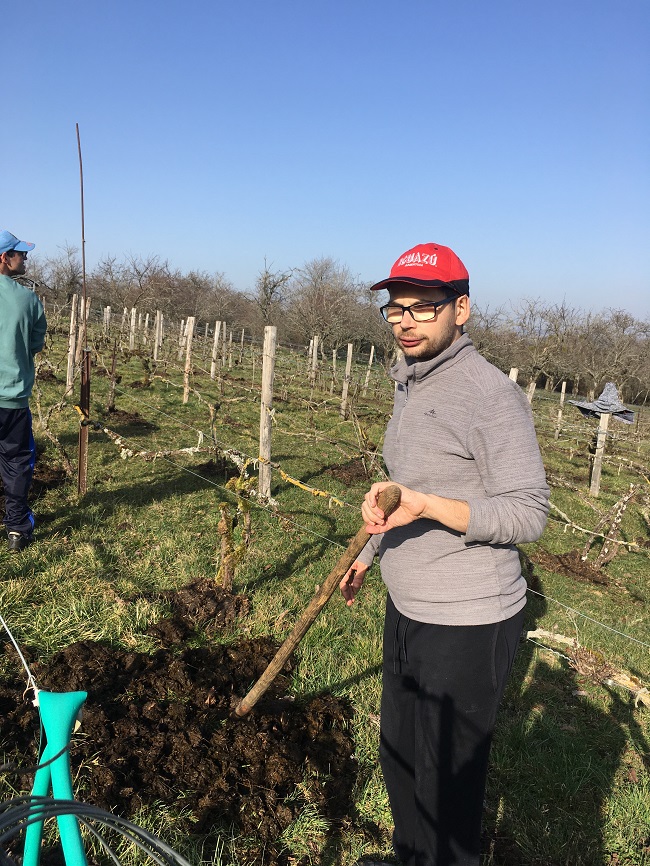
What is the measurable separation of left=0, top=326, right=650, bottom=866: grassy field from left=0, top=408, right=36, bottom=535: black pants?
0.27 meters

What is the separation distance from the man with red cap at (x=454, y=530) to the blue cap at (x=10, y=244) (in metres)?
3.08

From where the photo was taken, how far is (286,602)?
12.3 ft

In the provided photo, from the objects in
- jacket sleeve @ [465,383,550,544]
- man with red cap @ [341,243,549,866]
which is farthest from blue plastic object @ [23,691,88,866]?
jacket sleeve @ [465,383,550,544]

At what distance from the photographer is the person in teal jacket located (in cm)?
367

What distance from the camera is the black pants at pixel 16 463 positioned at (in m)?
3.80

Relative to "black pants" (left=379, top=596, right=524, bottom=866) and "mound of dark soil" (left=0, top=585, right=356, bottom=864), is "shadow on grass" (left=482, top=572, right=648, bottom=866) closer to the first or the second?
"mound of dark soil" (left=0, top=585, right=356, bottom=864)

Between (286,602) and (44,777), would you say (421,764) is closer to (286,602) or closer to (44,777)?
(44,777)

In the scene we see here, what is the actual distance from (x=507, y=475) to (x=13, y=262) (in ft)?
11.7

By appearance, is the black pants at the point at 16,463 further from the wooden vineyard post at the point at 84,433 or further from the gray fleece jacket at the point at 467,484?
the gray fleece jacket at the point at 467,484

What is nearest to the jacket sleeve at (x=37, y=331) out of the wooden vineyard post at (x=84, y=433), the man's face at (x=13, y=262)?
the man's face at (x=13, y=262)

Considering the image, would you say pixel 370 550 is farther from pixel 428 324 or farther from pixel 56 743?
pixel 56 743

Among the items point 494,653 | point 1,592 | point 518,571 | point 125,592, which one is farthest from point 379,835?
point 1,592

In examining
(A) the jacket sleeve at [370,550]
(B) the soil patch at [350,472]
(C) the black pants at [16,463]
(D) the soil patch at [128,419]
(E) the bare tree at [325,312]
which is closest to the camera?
(A) the jacket sleeve at [370,550]

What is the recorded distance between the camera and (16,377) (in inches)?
146
